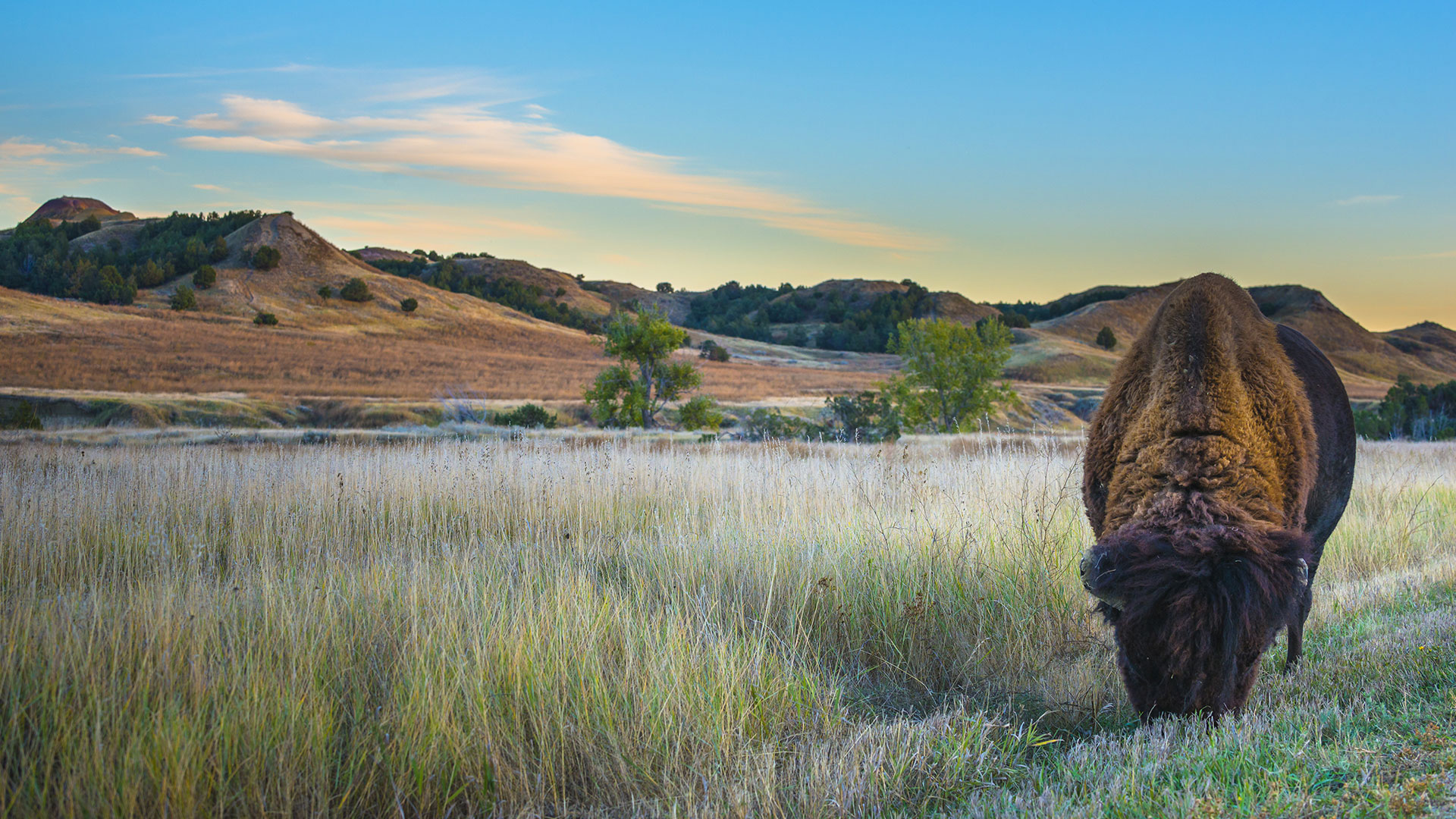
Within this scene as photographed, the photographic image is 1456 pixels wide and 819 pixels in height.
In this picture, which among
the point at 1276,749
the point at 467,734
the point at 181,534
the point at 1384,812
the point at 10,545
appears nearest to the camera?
the point at 1384,812

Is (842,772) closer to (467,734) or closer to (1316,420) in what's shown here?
(467,734)

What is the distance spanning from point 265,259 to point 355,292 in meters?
11.8

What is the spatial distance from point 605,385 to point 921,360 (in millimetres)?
15432

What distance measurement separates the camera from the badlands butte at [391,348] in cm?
3934

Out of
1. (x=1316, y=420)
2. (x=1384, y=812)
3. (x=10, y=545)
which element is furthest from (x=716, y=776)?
(x=10, y=545)

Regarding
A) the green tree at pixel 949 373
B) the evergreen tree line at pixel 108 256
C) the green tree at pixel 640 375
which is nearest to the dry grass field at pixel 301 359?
the evergreen tree line at pixel 108 256

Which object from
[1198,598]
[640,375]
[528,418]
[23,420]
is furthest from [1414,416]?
[23,420]

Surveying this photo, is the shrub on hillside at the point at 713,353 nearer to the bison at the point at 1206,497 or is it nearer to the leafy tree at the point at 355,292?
the leafy tree at the point at 355,292

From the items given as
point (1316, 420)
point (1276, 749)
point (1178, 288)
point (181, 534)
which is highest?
point (1178, 288)

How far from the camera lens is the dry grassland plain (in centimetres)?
302

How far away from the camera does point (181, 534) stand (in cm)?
752

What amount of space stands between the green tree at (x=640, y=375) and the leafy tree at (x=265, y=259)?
2744 inches

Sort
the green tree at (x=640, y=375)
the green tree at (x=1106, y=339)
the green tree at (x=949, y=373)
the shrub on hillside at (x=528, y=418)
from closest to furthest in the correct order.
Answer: the shrub on hillside at (x=528, y=418) → the green tree at (x=640, y=375) → the green tree at (x=949, y=373) → the green tree at (x=1106, y=339)

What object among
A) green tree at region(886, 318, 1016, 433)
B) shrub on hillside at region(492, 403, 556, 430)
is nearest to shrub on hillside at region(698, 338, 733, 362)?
green tree at region(886, 318, 1016, 433)
